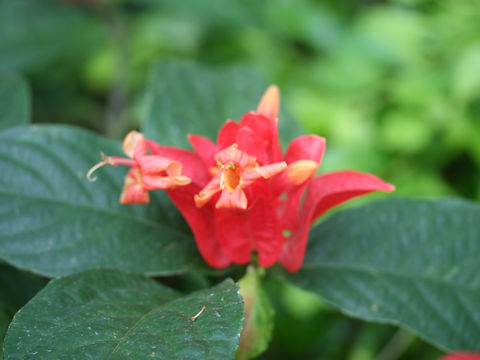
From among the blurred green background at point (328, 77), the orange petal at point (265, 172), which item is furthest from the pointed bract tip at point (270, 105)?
the blurred green background at point (328, 77)

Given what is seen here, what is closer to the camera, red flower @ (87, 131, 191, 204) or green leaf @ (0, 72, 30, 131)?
red flower @ (87, 131, 191, 204)

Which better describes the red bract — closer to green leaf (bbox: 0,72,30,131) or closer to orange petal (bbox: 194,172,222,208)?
orange petal (bbox: 194,172,222,208)

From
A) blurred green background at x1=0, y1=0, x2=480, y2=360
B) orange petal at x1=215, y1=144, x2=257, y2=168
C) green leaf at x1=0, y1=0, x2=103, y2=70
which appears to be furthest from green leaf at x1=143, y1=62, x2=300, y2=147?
green leaf at x1=0, y1=0, x2=103, y2=70

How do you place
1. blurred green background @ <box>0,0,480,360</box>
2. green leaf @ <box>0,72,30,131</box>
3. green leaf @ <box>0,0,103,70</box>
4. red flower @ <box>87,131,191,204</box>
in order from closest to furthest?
red flower @ <box>87,131,191,204</box> < green leaf @ <box>0,72,30,131</box> < blurred green background @ <box>0,0,480,360</box> < green leaf @ <box>0,0,103,70</box>

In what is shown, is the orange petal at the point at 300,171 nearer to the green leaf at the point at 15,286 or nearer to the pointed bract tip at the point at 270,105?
the pointed bract tip at the point at 270,105

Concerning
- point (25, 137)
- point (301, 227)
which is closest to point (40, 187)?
point (25, 137)

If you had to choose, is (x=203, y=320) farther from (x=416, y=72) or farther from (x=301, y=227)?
(x=416, y=72)
